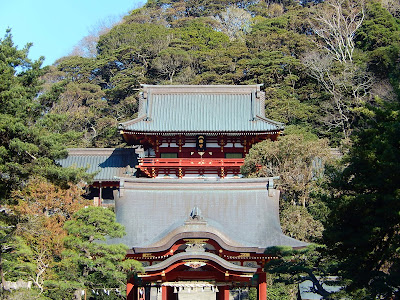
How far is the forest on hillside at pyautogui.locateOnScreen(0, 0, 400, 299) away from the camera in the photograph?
43.6ft

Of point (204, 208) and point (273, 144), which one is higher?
point (273, 144)

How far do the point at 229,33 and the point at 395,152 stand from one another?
1671 inches

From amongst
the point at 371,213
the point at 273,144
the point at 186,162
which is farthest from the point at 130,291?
the point at 186,162

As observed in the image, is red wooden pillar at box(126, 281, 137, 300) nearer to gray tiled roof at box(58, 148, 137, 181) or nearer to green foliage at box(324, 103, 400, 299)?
green foliage at box(324, 103, 400, 299)

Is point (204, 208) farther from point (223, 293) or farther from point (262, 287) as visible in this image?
point (262, 287)

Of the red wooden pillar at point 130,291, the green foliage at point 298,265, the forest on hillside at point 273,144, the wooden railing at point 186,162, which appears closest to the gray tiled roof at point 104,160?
the wooden railing at point 186,162

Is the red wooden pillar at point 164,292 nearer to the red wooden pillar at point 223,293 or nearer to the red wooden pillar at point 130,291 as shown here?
the red wooden pillar at point 130,291

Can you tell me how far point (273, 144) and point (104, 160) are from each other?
10932mm

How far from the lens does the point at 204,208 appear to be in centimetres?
1769

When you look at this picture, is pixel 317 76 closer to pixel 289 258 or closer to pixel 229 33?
pixel 229 33

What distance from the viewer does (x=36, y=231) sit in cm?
1619

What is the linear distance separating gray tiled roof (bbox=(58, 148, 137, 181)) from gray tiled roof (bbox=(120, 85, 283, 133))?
97.8 inches

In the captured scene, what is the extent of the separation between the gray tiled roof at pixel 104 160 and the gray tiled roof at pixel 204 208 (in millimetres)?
10682

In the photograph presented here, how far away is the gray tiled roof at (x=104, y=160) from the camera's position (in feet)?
95.2
